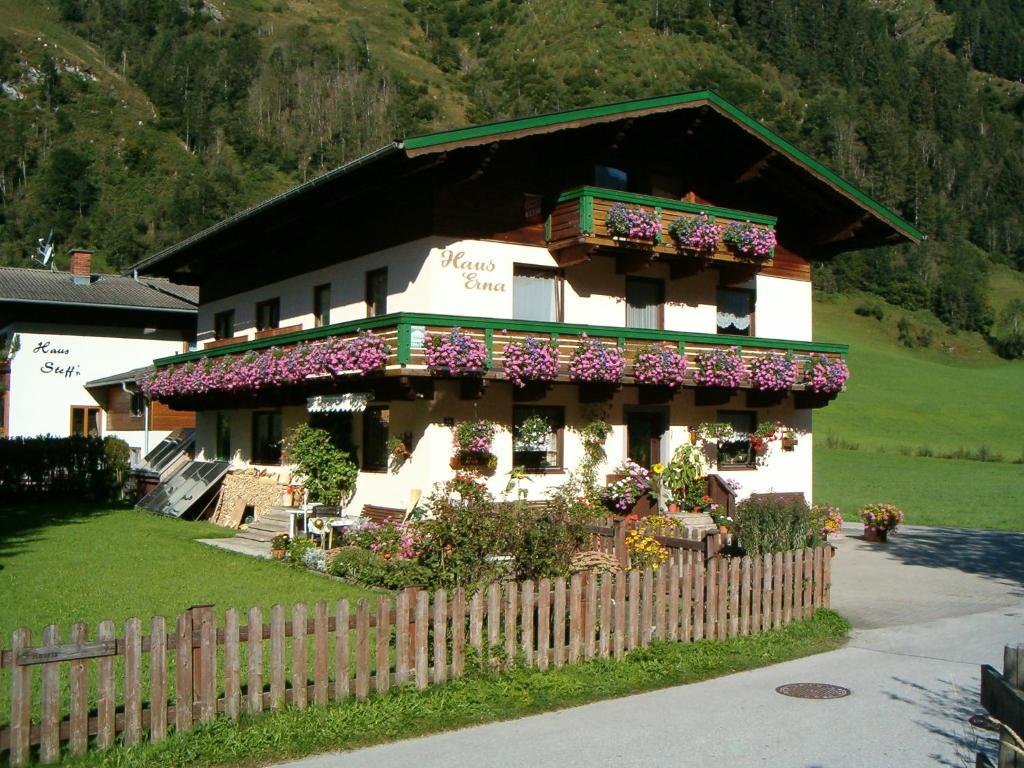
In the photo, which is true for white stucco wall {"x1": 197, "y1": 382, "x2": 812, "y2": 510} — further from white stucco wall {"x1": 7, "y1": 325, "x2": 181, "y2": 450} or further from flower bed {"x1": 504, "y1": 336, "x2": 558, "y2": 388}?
white stucco wall {"x1": 7, "y1": 325, "x2": 181, "y2": 450}

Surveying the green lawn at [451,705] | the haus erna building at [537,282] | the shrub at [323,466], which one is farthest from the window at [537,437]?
the green lawn at [451,705]

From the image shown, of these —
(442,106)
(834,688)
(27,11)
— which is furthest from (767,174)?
(27,11)

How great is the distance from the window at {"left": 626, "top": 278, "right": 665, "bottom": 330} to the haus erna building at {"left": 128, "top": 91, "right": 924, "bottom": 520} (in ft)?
0.16

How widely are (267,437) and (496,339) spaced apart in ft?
29.7

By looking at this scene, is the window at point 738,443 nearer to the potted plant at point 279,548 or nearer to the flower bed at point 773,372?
the flower bed at point 773,372

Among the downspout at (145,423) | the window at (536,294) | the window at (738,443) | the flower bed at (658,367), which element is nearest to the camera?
the flower bed at (658,367)

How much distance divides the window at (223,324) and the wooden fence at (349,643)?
18.5 metres

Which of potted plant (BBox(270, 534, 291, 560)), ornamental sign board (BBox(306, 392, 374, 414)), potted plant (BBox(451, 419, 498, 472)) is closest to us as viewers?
potted plant (BBox(270, 534, 291, 560))

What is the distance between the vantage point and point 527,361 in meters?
20.6

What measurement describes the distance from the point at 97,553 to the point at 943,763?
15.1m

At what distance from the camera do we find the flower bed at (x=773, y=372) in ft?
79.8

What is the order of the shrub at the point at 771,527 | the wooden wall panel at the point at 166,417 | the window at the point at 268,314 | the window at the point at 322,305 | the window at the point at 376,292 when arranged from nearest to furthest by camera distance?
1. the shrub at the point at 771,527
2. the window at the point at 376,292
3. the window at the point at 322,305
4. the window at the point at 268,314
5. the wooden wall panel at the point at 166,417

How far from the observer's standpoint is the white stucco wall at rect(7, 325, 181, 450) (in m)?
38.5

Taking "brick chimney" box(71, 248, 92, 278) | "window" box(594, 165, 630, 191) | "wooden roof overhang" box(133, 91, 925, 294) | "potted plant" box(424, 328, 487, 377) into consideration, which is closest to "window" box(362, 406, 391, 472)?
"potted plant" box(424, 328, 487, 377)
